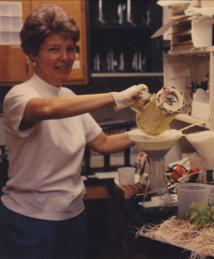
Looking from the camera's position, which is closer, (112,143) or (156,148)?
(156,148)

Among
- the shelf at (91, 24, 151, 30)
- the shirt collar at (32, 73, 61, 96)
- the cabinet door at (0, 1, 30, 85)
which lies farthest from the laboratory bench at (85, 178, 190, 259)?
the shelf at (91, 24, 151, 30)

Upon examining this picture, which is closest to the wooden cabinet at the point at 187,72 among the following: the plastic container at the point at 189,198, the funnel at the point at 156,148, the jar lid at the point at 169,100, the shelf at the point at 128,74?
the funnel at the point at 156,148

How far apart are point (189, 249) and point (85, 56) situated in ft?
7.70

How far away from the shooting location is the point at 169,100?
160 centimetres

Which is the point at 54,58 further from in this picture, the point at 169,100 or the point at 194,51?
the point at 194,51

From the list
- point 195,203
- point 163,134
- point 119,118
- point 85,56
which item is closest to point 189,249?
point 195,203

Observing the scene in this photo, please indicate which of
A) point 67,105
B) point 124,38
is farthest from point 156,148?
point 124,38

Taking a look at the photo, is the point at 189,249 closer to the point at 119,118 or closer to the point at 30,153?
the point at 30,153

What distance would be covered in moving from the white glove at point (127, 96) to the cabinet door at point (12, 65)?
1.92 meters

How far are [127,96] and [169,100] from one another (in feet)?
0.53

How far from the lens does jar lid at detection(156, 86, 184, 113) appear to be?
159cm

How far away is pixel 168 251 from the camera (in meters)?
1.41

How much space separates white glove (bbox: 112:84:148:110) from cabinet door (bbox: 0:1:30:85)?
1917 mm

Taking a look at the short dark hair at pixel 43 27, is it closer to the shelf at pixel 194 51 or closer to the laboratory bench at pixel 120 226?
the shelf at pixel 194 51
